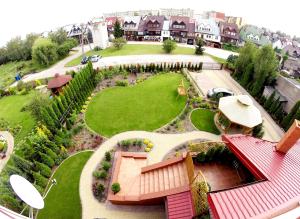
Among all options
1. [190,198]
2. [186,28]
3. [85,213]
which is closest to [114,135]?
[85,213]

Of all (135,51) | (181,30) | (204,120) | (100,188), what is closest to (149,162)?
(100,188)

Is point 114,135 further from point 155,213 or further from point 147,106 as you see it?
point 155,213

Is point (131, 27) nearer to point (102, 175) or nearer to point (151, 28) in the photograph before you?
point (151, 28)

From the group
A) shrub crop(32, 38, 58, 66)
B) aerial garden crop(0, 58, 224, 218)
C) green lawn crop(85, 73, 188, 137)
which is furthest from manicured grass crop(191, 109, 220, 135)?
shrub crop(32, 38, 58, 66)

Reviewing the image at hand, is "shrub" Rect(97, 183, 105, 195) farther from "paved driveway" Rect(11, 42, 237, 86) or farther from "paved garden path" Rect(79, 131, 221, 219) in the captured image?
"paved driveway" Rect(11, 42, 237, 86)

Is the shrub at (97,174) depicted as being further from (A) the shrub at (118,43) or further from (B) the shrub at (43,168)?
(A) the shrub at (118,43)

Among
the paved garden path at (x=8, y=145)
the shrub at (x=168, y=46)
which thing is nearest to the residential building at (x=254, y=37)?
the shrub at (x=168, y=46)
